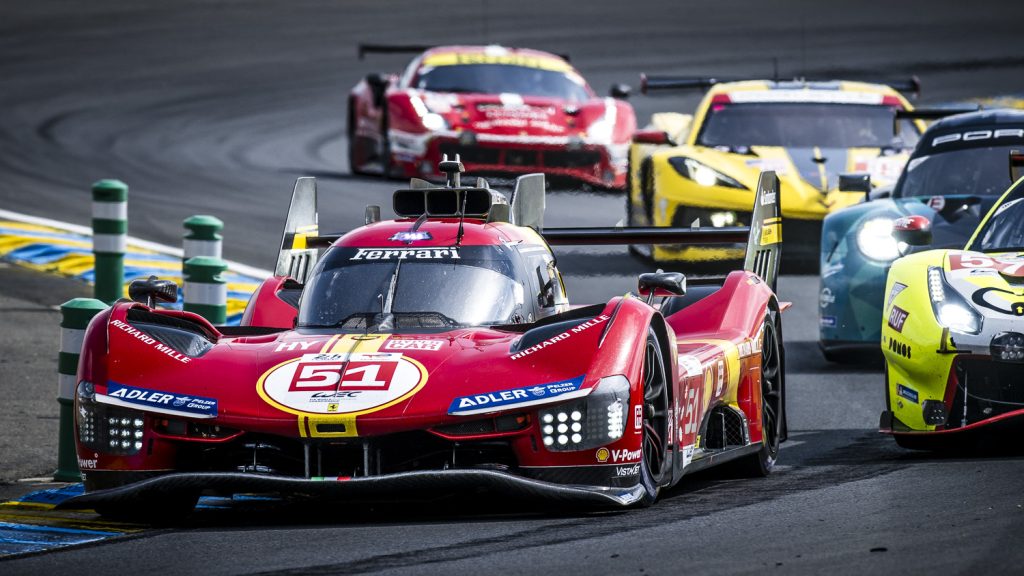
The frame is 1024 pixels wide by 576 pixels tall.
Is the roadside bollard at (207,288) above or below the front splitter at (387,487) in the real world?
above

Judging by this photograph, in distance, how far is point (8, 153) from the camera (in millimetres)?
22781

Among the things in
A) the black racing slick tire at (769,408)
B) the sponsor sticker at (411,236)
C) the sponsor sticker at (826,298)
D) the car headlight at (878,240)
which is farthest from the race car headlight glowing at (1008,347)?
the sponsor sticker at (826,298)

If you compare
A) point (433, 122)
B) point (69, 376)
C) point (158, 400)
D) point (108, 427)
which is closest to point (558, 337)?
point (158, 400)

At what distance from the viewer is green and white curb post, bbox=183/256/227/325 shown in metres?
11.8

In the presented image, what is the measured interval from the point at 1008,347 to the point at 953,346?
11.2 inches

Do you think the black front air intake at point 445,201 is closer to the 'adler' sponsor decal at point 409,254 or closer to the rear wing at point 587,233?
the rear wing at point 587,233

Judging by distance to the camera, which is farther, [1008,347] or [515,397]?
[1008,347]

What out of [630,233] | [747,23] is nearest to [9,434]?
[630,233]

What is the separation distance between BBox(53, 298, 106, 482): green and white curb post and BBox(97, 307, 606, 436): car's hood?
1.40 m

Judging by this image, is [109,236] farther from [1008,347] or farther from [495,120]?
[495,120]

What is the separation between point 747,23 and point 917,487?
29.0 m

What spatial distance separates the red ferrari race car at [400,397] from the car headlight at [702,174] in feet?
Result: 23.7

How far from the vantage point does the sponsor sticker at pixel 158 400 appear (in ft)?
25.9

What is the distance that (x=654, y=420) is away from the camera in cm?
843
